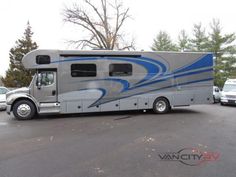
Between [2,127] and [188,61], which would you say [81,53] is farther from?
[188,61]

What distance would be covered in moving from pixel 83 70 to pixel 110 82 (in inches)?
58.5

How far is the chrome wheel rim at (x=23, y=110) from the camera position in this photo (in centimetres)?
1003

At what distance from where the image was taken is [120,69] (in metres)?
11.1

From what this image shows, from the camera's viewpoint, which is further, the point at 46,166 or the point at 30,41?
the point at 30,41

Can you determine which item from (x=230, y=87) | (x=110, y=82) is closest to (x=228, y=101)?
(x=230, y=87)

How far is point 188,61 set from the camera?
1183cm

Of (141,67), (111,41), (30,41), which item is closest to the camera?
(141,67)

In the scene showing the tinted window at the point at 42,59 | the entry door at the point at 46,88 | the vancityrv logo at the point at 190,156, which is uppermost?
the tinted window at the point at 42,59

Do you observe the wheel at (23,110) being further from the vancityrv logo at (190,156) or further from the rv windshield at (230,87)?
the rv windshield at (230,87)

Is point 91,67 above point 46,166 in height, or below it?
above

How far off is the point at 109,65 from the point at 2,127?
17.9 ft

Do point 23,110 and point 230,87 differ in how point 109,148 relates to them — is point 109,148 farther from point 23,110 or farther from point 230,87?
point 230,87

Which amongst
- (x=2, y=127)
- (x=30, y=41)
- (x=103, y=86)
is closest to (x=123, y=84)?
Result: (x=103, y=86)

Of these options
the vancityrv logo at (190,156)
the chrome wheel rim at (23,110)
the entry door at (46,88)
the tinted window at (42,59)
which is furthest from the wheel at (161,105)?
the chrome wheel rim at (23,110)
